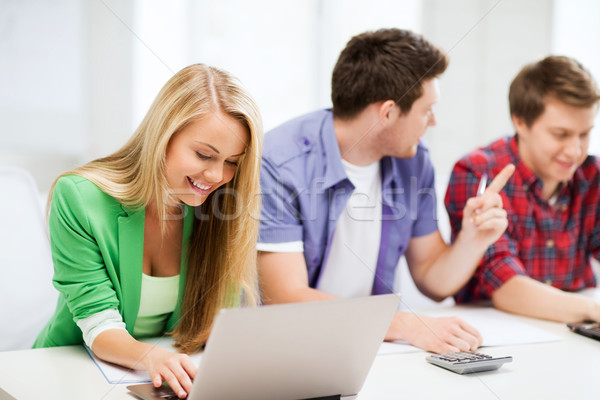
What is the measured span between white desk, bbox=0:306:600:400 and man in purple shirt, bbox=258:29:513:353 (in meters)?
0.41

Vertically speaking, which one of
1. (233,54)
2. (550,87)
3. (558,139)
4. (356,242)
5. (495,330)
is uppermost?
(233,54)

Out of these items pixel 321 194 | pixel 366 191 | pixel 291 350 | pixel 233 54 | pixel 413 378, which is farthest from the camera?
pixel 233 54

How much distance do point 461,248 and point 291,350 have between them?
0.91 meters

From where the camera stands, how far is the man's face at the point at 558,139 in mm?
1618

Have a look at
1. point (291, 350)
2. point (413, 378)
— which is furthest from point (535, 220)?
point (291, 350)

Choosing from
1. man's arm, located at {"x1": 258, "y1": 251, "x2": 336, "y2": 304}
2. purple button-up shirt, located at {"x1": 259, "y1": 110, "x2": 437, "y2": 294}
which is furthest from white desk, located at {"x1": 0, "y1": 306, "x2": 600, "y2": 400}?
purple button-up shirt, located at {"x1": 259, "y1": 110, "x2": 437, "y2": 294}

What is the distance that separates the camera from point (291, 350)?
75 centimetres

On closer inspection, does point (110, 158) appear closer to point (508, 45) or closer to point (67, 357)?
point (67, 357)

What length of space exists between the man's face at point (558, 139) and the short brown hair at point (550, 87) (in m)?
0.02

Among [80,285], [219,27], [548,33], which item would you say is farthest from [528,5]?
[80,285]

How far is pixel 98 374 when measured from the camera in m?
0.95

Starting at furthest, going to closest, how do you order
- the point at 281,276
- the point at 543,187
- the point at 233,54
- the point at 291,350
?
the point at 233,54, the point at 543,187, the point at 281,276, the point at 291,350

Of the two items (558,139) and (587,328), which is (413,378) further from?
(558,139)

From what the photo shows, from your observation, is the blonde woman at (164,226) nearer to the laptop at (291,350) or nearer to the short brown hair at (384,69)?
the laptop at (291,350)
